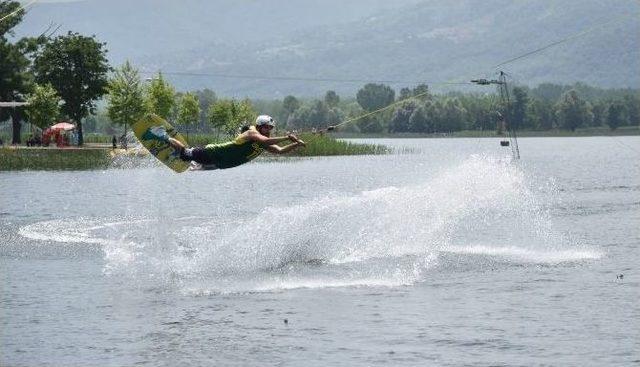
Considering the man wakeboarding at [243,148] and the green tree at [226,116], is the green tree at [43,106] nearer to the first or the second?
the green tree at [226,116]

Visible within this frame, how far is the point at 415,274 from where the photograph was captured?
2547cm

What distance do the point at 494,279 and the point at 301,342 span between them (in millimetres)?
7257

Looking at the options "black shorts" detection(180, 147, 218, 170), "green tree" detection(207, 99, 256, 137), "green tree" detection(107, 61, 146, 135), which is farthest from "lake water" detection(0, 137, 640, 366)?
"green tree" detection(207, 99, 256, 137)

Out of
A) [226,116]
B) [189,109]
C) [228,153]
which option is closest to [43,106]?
[189,109]

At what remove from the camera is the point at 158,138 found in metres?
25.6

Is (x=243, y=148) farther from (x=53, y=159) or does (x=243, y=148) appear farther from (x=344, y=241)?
(x=53, y=159)

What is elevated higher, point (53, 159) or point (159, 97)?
point (159, 97)

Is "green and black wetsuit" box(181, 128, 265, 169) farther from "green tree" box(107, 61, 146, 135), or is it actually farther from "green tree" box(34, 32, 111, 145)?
"green tree" box(34, 32, 111, 145)

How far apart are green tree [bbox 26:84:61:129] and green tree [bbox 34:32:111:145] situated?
6262 millimetres

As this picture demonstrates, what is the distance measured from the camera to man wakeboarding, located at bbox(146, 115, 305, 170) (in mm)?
23609

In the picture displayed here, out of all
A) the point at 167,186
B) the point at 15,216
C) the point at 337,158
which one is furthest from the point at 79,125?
the point at 15,216

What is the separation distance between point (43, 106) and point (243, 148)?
255 feet

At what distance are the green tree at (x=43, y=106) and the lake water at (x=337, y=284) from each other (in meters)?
54.7

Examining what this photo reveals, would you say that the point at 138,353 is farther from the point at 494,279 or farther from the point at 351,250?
the point at 351,250
